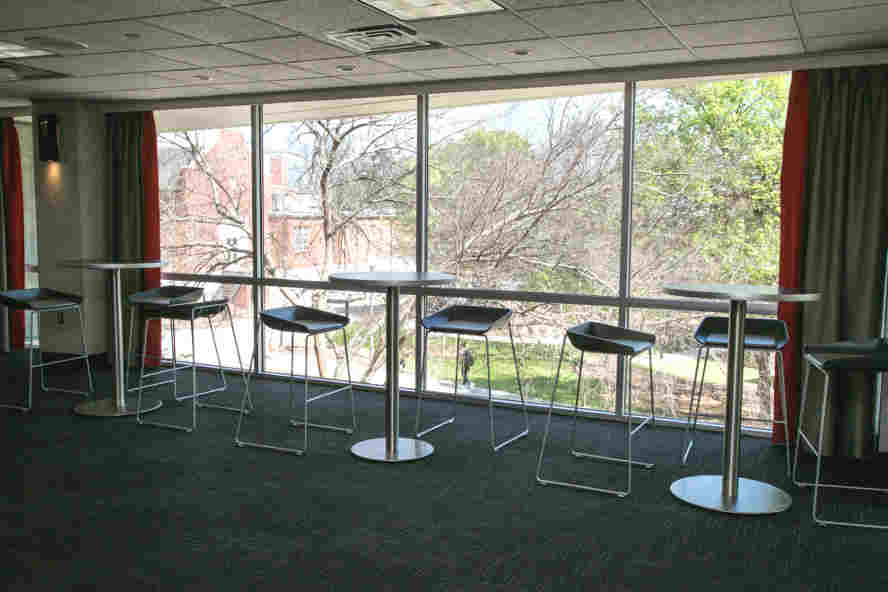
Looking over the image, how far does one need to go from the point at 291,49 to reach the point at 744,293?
295cm

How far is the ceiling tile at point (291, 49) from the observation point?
438cm

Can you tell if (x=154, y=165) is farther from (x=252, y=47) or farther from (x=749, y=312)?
(x=749, y=312)

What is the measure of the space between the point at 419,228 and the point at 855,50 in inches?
125

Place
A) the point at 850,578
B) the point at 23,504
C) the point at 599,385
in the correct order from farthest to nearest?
the point at 599,385
the point at 23,504
the point at 850,578

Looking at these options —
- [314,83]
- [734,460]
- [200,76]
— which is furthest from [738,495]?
[200,76]

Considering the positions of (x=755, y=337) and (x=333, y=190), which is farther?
(x=333, y=190)

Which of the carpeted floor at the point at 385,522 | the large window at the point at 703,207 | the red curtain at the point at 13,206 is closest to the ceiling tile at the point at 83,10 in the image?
the carpeted floor at the point at 385,522

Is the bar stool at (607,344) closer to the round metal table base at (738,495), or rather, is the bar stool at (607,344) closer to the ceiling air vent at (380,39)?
the round metal table base at (738,495)

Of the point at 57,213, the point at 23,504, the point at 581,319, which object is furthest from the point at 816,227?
the point at 57,213

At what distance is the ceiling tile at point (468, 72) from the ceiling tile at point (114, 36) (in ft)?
5.47

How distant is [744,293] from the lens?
3.59 metres

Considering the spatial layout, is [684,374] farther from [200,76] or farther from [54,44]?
[54,44]

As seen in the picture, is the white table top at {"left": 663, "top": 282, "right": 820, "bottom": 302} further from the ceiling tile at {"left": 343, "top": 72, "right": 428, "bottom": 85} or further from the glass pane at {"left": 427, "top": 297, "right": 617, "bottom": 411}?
the ceiling tile at {"left": 343, "top": 72, "right": 428, "bottom": 85}

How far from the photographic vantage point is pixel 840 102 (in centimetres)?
453
